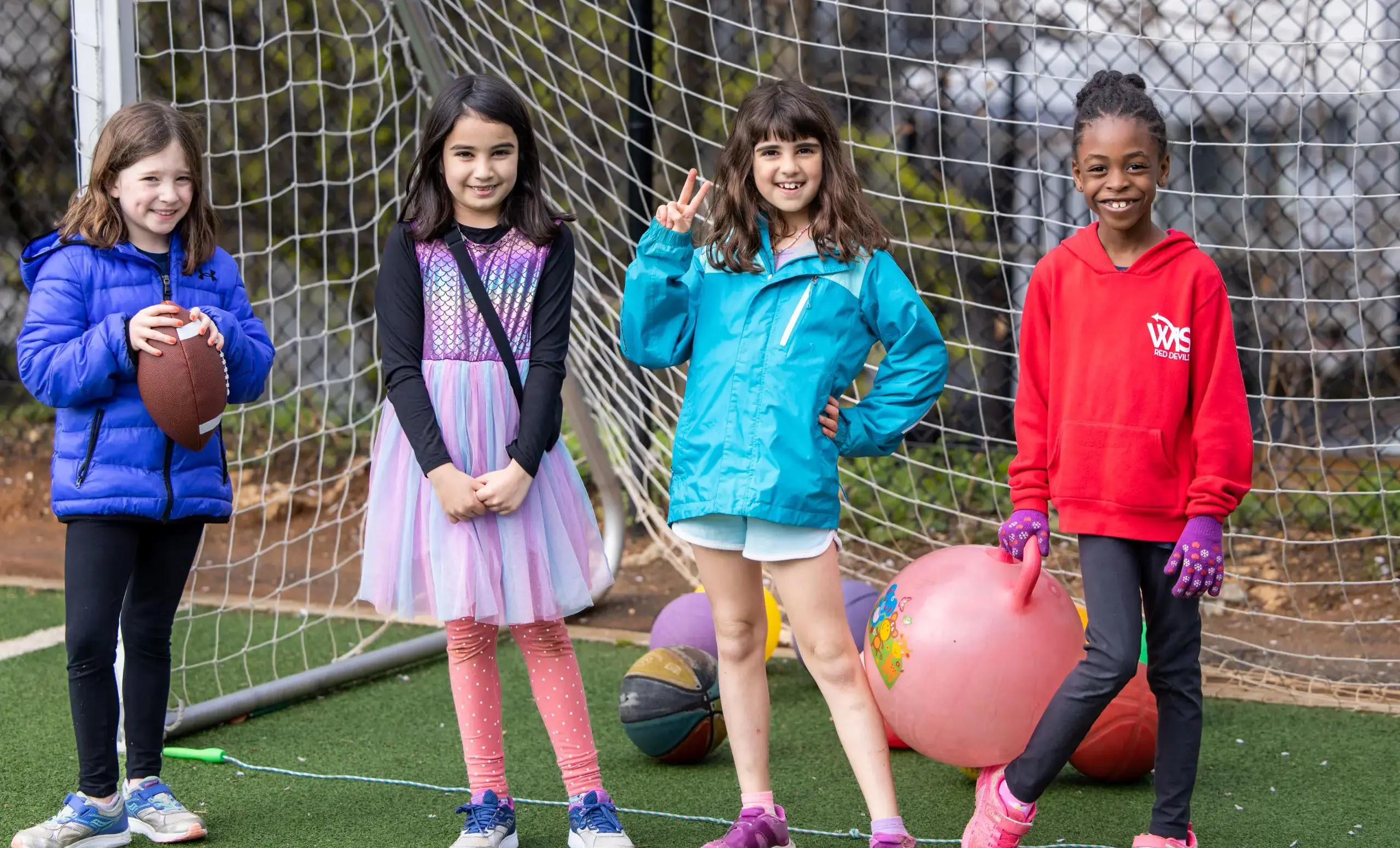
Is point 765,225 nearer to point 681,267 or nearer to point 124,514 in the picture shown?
point 681,267

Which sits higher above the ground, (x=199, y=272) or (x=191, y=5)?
(x=191, y=5)

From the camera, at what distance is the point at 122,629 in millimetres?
3201

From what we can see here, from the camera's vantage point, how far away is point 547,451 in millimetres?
3180

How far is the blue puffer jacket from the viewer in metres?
2.99

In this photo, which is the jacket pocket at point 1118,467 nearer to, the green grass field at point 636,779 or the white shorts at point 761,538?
the white shorts at point 761,538

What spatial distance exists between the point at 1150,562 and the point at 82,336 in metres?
2.17

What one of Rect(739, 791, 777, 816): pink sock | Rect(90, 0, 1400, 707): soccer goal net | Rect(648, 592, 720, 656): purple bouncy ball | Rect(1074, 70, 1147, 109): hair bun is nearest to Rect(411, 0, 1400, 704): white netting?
Rect(90, 0, 1400, 707): soccer goal net

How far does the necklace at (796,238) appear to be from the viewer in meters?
2.98

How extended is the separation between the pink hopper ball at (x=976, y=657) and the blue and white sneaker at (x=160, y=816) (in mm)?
1499

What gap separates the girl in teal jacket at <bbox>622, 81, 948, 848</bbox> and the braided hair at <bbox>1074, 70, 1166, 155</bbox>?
46cm

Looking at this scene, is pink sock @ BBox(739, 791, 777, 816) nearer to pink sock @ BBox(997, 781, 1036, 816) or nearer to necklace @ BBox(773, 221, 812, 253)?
pink sock @ BBox(997, 781, 1036, 816)

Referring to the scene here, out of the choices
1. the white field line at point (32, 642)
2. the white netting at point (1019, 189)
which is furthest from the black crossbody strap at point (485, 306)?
the white field line at point (32, 642)

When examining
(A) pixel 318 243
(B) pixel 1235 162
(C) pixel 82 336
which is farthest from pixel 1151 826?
(A) pixel 318 243

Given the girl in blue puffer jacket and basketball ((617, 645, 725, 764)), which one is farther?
basketball ((617, 645, 725, 764))
